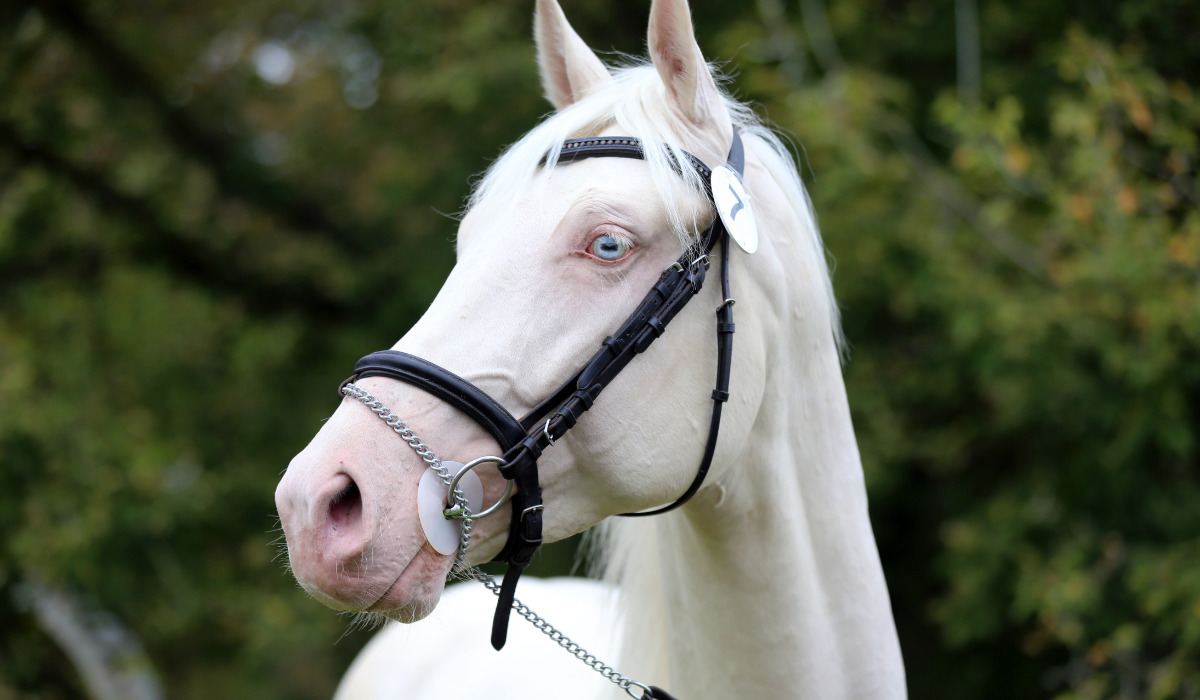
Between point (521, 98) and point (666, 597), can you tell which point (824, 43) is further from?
point (666, 597)

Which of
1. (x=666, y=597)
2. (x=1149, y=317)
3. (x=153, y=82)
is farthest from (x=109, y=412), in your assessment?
(x=1149, y=317)

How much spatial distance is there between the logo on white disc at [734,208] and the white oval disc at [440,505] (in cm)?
70

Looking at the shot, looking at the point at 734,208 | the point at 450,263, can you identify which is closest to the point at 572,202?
the point at 734,208

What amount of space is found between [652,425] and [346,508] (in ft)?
1.87

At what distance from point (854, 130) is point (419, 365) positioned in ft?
13.2

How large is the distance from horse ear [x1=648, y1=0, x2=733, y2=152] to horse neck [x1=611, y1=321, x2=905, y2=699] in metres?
0.57

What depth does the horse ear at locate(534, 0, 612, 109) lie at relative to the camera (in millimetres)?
2100

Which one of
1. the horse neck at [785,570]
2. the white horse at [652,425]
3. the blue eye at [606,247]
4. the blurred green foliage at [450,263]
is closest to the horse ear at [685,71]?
the white horse at [652,425]

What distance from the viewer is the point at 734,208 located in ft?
5.72

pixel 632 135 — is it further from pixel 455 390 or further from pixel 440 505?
pixel 440 505

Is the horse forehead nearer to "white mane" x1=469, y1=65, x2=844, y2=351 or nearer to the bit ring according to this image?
"white mane" x1=469, y1=65, x2=844, y2=351

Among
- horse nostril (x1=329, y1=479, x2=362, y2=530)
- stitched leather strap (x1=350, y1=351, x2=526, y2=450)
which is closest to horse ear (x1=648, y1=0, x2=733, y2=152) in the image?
stitched leather strap (x1=350, y1=351, x2=526, y2=450)

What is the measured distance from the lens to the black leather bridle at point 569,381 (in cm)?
148

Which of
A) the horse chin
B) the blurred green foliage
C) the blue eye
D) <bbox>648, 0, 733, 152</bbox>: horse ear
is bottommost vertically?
the blurred green foliage
